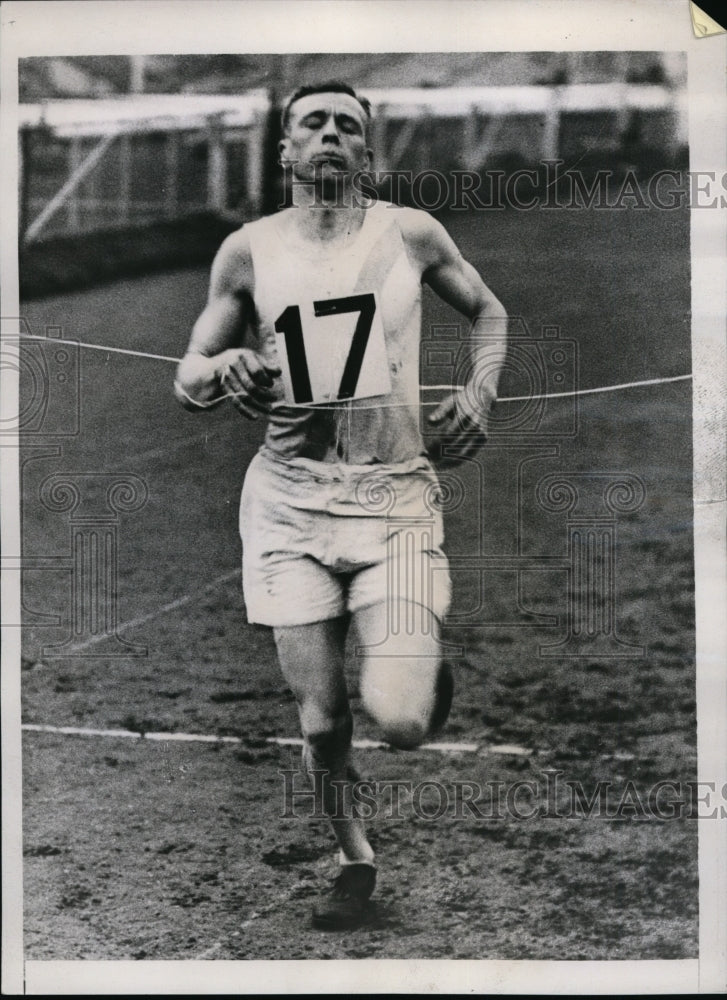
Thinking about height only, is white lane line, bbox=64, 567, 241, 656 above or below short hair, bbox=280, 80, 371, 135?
below

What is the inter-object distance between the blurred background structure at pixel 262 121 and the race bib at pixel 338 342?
282 millimetres

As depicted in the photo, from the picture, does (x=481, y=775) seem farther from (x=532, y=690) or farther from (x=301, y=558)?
(x=301, y=558)

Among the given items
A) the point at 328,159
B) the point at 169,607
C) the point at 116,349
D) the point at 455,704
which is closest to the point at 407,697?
the point at 455,704

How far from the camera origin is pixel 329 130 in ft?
9.64

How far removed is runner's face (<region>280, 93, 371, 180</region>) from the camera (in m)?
2.94

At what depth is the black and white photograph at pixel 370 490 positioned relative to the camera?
2955 millimetres

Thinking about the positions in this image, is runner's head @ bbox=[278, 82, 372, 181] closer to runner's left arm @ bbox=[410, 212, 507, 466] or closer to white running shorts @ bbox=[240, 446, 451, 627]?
runner's left arm @ bbox=[410, 212, 507, 466]

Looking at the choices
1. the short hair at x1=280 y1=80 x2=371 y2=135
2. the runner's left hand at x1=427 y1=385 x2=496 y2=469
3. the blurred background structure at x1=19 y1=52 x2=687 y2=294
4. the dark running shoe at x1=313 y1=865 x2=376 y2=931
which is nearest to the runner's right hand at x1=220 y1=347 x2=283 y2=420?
the blurred background structure at x1=19 y1=52 x2=687 y2=294

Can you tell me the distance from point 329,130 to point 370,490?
868 millimetres

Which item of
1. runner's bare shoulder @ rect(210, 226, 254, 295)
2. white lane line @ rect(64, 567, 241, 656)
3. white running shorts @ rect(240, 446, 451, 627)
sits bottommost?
white lane line @ rect(64, 567, 241, 656)

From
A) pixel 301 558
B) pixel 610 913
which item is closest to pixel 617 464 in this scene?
pixel 301 558

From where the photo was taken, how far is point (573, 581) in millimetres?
2975

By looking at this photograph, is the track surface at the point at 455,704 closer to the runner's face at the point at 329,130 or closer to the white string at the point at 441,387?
the white string at the point at 441,387

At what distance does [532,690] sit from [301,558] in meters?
0.64
